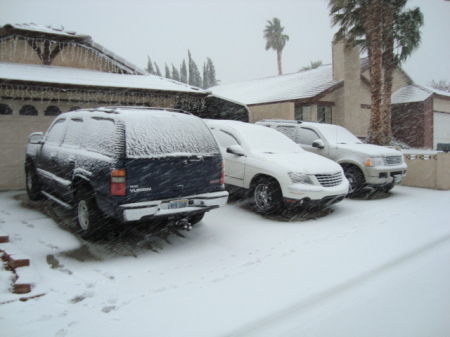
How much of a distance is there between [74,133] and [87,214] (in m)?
1.56

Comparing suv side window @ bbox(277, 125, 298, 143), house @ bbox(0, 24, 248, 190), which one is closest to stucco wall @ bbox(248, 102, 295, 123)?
suv side window @ bbox(277, 125, 298, 143)

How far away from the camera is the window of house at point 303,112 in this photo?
715 inches

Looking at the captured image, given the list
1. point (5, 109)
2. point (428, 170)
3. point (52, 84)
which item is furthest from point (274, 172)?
point (5, 109)

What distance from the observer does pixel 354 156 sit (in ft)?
29.3

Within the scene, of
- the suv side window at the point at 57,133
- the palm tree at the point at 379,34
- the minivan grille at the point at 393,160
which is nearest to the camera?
the suv side window at the point at 57,133

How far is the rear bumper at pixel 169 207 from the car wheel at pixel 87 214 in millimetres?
738

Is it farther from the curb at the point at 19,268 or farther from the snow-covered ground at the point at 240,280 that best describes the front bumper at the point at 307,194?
the curb at the point at 19,268

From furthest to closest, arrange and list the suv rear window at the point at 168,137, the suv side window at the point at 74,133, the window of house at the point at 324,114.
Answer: the window of house at the point at 324,114 → the suv side window at the point at 74,133 → the suv rear window at the point at 168,137

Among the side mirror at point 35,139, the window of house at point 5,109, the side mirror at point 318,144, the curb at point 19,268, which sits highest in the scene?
the window of house at point 5,109

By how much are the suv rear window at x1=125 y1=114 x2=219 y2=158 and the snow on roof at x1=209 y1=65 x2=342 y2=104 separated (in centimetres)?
1288

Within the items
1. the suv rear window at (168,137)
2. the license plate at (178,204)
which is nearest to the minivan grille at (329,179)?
the suv rear window at (168,137)

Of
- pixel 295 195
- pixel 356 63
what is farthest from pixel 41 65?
pixel 356 63

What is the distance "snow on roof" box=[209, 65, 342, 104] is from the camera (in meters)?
18.5

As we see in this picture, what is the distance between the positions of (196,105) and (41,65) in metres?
4.81
